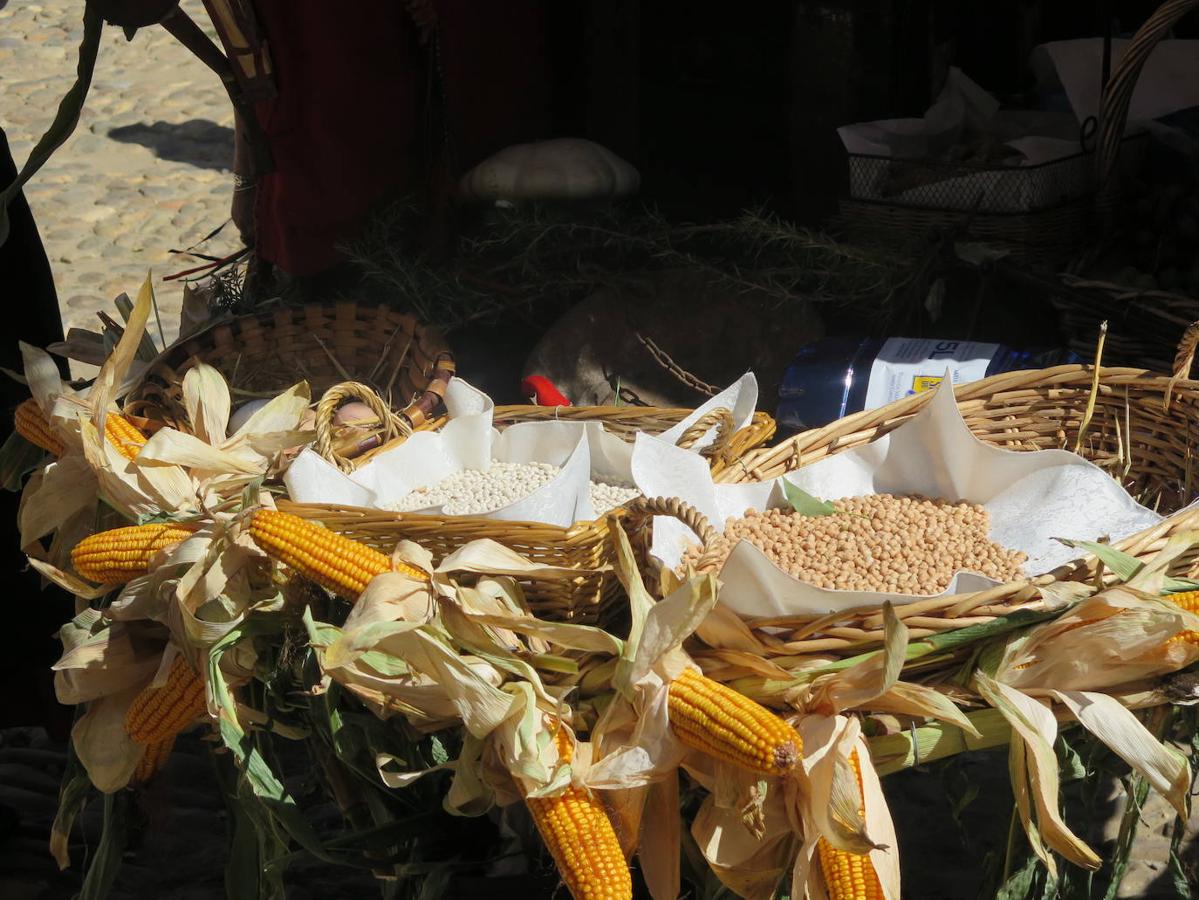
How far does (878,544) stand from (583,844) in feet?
2.21

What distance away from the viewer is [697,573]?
1.54 m

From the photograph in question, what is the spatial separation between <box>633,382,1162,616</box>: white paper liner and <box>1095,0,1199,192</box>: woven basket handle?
1151 millimetres

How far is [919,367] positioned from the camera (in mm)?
2615

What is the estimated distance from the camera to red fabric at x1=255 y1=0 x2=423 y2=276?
321cm

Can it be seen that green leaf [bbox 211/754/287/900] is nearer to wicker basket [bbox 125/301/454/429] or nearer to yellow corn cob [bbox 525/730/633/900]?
yellow corn cob [bbox 525/730/633/900]

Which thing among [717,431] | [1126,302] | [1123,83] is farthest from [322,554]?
[1123,83]

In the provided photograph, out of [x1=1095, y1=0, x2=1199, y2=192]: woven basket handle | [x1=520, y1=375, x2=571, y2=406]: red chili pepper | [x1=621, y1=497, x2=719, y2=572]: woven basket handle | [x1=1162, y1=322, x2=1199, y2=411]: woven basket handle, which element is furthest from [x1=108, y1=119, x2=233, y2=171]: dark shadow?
[x1=621, y1=497, x2=719, y2=572]: woven basket handle

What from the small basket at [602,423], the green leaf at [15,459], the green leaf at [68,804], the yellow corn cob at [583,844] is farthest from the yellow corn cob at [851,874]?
the green leaf at [15,459]

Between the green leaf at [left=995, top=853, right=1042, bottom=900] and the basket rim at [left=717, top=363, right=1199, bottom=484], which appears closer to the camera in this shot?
the green leaf at [left=995, top=853, right=1042, bottom=900]

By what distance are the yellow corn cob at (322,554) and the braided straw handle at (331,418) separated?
0.38m

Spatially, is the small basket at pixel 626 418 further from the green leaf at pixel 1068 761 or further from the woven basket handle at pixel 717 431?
the green leaf at pixel 1068 761

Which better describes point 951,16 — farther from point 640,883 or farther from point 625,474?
point 640,883

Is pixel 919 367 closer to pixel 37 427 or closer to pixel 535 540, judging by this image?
pixel 535 540

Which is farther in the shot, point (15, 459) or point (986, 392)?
point (15, 459)
